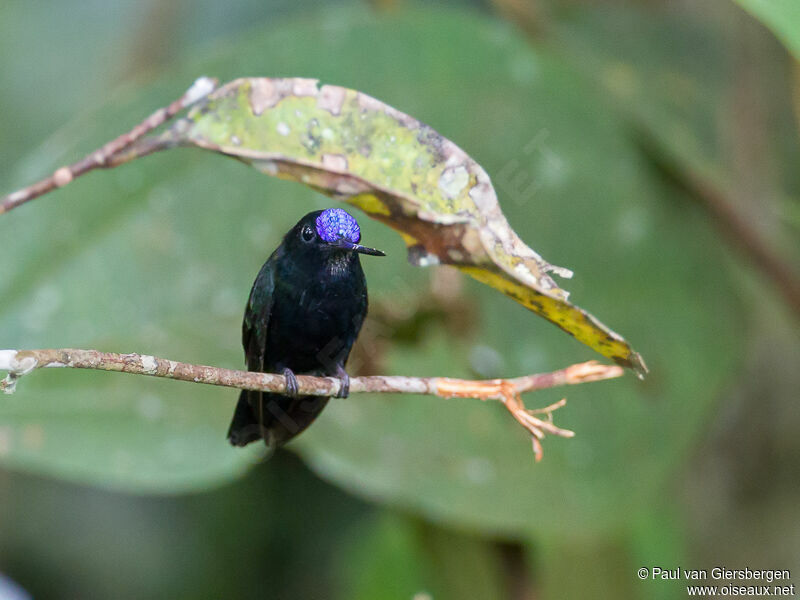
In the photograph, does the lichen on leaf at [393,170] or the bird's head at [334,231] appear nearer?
the lichen on leaf at [393,170]

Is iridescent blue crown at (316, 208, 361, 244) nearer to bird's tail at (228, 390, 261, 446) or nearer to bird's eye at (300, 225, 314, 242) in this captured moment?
bird's eye at (300, 225, 314, 242)

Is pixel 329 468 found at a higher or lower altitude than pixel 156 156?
lower

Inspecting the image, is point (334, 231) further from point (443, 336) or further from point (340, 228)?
point (443, 336)

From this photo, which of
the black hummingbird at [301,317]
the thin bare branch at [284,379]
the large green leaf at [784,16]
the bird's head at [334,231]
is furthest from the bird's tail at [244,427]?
the large green leaf at [784,16]

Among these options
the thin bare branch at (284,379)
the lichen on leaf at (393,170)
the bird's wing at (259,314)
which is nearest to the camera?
the thin bare branch at (284,379)

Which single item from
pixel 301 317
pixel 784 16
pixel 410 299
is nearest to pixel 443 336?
pixel 410 299

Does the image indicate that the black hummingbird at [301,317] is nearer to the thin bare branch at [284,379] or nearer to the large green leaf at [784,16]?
the thin bare branch at [284,379]

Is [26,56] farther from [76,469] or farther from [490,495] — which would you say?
[490,495]

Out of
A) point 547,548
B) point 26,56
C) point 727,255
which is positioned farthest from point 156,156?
point 26,56

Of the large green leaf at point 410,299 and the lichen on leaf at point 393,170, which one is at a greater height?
the lichen on leaf at point 393,170
